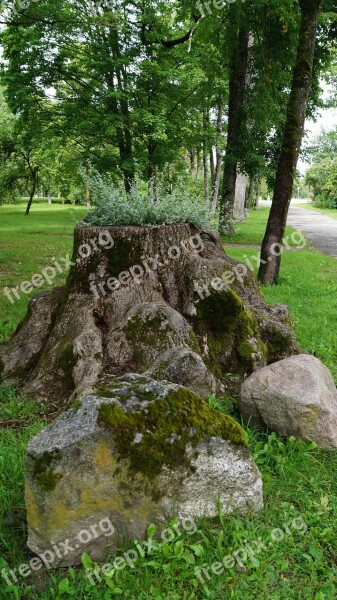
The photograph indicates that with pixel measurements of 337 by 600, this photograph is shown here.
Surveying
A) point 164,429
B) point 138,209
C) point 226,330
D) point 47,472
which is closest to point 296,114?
point 138,209

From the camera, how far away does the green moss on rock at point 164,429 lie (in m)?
2.65

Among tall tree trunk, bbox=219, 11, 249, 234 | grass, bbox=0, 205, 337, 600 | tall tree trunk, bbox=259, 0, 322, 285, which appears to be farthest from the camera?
tall tree trunk, bbox=219, 11, 249, 234

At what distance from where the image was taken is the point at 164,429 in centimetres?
277

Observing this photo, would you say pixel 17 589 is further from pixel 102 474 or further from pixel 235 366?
pixel 235 366

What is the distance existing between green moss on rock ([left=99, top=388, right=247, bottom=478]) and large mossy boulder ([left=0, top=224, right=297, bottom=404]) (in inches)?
53.0

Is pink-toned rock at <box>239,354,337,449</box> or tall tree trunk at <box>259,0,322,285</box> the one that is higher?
tall tree trunk at <box>259,0,322,285</box>

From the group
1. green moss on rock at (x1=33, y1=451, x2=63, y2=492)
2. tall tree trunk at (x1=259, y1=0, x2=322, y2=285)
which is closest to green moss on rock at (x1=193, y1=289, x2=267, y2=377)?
green moss on rock at (x1=33, y1=451, x2=63, y2=492)

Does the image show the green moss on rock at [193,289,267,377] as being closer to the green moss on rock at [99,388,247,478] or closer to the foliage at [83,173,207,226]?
the foliage at [83,173,207,226]

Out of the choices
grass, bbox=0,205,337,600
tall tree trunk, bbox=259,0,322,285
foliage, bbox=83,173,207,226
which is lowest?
grass, bbox=0,205,337,600

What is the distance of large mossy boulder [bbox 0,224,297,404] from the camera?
450 cm

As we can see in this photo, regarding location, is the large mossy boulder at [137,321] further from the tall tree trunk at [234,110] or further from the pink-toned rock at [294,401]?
the tall tree trunk at [234,110]

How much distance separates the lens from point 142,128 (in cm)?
Answer: 1906

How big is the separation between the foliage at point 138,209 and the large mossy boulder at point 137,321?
0.71 ft

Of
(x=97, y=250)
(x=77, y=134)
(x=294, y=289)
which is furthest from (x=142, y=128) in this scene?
(x=97, y=250)
